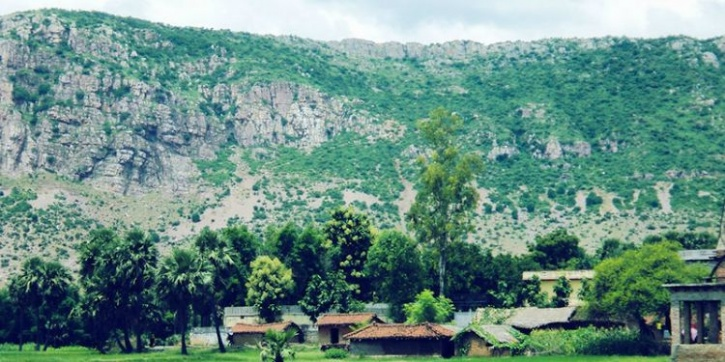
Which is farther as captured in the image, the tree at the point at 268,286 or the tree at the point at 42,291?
the tree at the point at 42,291

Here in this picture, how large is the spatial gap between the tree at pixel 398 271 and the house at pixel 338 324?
5.08m

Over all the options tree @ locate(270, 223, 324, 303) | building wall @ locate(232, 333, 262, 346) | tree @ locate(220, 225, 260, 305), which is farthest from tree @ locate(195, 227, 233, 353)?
tree @ locate(270, 223, 324, 303)

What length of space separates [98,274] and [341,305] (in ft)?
74.2

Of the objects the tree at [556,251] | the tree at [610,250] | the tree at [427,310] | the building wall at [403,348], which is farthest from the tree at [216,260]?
the tree at [610,250]

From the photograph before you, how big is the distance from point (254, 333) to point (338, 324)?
956 centimetres

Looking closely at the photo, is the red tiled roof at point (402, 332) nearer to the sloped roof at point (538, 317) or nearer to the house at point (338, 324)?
the house at point (338, 324)

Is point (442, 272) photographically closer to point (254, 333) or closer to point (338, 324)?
point (338, 324)

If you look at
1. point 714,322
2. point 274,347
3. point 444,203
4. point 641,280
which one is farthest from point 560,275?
point 714,322

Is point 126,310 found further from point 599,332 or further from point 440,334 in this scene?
point 599,332

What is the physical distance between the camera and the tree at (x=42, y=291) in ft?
385

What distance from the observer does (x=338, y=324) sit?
106 m

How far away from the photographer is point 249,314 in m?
118

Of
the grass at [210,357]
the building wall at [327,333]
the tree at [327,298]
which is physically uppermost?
the tree at [327,298]

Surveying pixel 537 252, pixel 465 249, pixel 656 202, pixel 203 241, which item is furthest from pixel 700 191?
pixel 203 241
